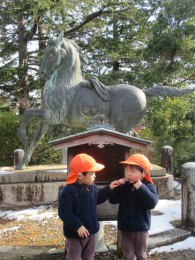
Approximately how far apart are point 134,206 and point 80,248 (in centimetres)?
60

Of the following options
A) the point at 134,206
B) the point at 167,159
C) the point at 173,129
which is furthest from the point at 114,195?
the point at 173,129

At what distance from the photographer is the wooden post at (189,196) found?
13.4ft

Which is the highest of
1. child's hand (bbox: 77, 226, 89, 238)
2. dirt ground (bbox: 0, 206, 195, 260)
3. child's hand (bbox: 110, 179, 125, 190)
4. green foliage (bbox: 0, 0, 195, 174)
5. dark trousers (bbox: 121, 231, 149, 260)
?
green foliage (bbox: 0, 0, 195, 174)

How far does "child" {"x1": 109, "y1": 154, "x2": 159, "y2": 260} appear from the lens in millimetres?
2504

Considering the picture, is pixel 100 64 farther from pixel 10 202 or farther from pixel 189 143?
pixel 10 202

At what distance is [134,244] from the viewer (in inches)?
105

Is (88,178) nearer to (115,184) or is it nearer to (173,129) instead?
(115,184)

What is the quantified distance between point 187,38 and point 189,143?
4.64 metres

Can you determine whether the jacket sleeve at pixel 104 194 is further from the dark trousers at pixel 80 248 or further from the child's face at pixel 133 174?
the dark trousers at pixel 80 248

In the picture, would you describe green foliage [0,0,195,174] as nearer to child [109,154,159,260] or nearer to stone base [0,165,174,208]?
stone base [0,165,174,208]

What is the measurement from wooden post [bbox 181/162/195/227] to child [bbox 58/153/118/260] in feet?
6.76

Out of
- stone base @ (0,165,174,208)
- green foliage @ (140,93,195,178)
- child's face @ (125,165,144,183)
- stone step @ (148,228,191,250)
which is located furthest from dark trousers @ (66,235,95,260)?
green foliage @ (140,93,195,178)

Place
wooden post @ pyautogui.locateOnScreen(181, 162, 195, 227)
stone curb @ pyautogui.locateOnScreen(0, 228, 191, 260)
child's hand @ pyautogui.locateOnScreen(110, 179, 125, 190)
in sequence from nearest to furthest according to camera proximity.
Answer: child's hand @ pyautogui.locateOnScreen(110, 179, 125, 190) → stone curb @ pyautogui.locateOnScreen(0, 228, 191, 260) → wooden post @ pyautogui.locateOnScreen(181, 162, 195, 227)

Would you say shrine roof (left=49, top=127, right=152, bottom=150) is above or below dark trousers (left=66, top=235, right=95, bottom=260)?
above
